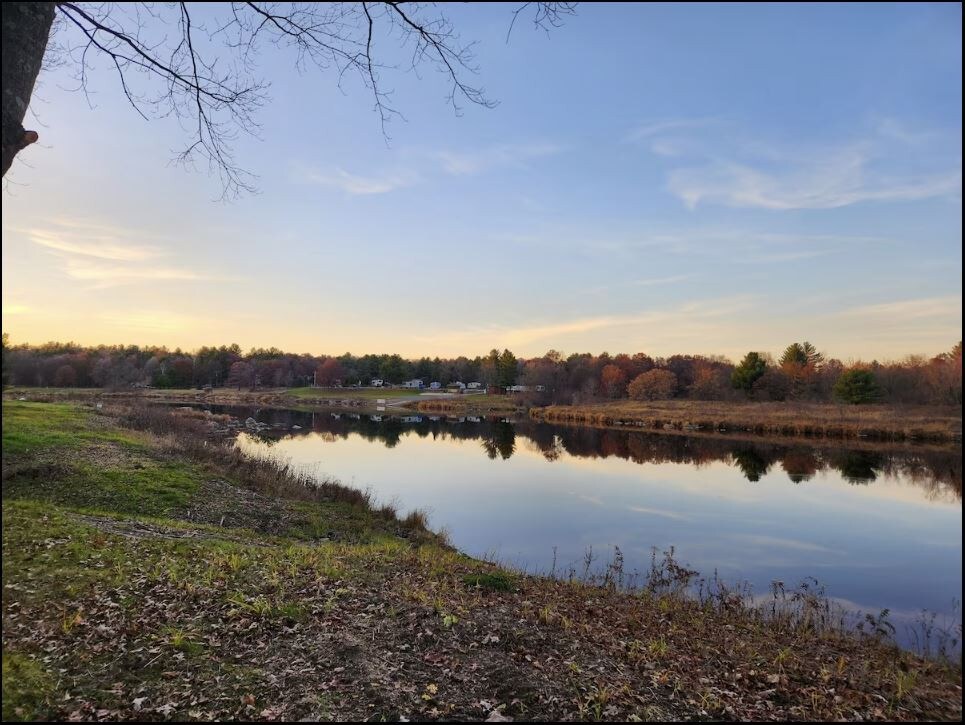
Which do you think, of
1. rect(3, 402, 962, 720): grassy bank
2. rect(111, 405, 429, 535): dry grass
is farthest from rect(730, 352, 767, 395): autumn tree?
rect(3, 402, 962, 720): grassy bank

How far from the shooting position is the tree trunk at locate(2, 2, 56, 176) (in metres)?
3.12

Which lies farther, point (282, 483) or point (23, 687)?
point (282, 483)

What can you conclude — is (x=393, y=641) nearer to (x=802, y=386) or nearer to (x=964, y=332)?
(x=964, y=332)

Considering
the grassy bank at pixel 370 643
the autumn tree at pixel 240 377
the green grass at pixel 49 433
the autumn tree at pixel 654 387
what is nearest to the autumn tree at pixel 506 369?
the autumn tree at pixel 654 387

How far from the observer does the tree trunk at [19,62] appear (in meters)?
3.12

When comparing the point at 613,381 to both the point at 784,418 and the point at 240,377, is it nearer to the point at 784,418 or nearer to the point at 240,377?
the point at 784,418

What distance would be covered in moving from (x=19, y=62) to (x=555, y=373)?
9293 centimetres

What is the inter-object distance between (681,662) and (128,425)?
26862 mm

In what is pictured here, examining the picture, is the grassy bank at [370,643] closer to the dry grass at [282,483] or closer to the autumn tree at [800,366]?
the dry grass at [282,483]

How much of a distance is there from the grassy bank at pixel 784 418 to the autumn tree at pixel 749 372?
5.48 m

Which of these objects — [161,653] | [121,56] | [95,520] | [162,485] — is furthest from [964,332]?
[162,485]

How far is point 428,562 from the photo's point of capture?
9812mm

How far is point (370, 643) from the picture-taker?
5.65 metres

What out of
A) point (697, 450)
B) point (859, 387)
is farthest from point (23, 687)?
point (859, 387)
